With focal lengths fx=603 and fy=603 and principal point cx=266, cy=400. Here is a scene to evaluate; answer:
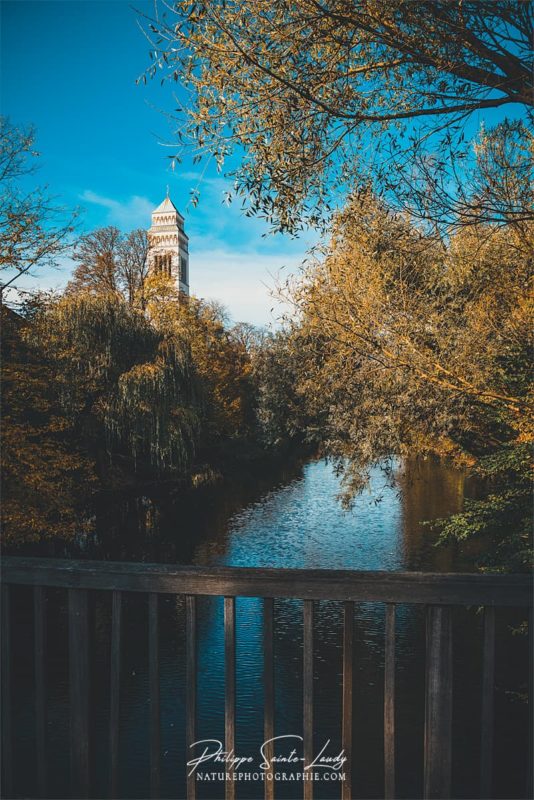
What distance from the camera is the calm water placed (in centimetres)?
729

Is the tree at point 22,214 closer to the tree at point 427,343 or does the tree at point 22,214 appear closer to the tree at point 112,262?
the tree at point 427,343

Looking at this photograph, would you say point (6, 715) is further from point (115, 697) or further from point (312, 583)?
point (312, 583)

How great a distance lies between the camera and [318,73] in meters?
4.05

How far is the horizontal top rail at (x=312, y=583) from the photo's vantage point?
213cm

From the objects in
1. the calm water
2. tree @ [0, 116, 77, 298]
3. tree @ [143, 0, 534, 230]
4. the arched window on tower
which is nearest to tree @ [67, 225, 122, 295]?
the calm water

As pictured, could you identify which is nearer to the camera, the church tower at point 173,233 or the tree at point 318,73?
the tree at point 318,73

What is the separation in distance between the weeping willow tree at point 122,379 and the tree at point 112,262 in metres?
6.88

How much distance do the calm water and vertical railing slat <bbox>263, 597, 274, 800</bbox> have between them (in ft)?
2.88

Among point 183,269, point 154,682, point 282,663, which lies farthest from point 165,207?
point 154,682

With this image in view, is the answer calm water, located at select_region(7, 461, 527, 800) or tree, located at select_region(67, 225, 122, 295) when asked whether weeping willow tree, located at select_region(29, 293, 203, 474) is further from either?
tree, located at select_region(67, 225, 122, 295)

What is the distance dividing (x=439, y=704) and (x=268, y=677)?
25.3 inches

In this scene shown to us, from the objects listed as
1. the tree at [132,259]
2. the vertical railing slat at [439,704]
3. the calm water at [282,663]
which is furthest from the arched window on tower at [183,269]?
the vertical railing slat at [439,704]

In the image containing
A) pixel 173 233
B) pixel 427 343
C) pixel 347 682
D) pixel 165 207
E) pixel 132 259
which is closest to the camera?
pixel 347 682

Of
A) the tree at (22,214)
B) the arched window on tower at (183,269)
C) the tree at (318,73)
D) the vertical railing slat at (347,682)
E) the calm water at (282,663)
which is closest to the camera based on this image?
the vertical railing slat at (347,682)
